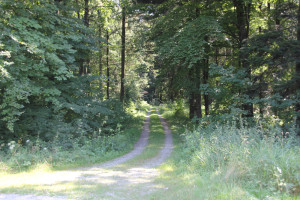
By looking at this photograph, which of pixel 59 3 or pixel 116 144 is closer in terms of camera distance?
pixel 116 144

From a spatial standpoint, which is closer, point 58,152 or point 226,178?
point 226,178

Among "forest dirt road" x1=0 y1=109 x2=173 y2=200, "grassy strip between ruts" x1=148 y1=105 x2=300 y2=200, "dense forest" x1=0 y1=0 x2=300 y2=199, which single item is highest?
"dense forest" x1=0 y1=0 x2=300 y2=199

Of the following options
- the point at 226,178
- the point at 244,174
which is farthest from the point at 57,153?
the point at 244,174

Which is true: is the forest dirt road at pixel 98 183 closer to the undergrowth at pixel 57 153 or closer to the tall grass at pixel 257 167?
the undergrowth at pixel 57 153

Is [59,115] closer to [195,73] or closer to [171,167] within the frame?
[171,167]

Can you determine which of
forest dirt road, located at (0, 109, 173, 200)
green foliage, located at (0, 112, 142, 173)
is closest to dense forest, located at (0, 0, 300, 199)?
green foliage, located at (0, 112, 142, 173)

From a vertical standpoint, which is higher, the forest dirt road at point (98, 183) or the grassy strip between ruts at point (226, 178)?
the grassy strip between ruts at point (226, 178)

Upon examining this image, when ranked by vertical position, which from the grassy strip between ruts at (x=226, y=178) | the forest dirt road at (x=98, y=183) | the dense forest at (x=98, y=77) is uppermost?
the dense forest at (x=98, y=77)

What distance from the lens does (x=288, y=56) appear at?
32.2 ft

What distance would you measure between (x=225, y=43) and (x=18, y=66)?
13.7 metres

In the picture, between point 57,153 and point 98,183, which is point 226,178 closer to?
point 98,183

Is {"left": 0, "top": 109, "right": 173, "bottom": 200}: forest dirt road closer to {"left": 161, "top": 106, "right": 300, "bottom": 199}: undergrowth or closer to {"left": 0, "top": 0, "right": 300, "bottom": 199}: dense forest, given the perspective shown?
{"left": 161, "top": 106, "right": 300, "bottom": 199}: undergrowth

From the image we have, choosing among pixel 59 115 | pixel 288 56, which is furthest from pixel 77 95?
pixel 288 56

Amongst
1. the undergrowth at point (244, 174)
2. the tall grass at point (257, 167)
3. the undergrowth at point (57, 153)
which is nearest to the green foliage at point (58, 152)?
the undergrowth at point (57, 153)
